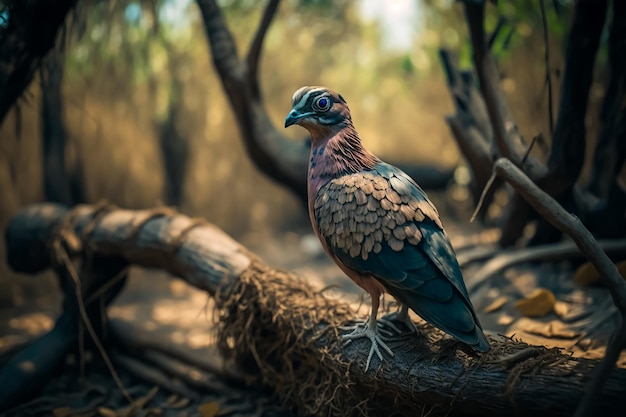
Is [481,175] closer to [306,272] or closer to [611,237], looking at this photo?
[611,237]

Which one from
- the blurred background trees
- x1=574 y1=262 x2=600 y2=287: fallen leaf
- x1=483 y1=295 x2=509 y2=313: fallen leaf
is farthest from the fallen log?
x1=574 y1=262 x2=600 y2=287: fallen leaf

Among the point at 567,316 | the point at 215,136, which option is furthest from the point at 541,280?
the point at 215,136

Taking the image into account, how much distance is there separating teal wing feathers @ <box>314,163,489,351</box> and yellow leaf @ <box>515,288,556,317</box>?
49.9 inches

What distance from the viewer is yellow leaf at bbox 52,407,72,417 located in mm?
2709

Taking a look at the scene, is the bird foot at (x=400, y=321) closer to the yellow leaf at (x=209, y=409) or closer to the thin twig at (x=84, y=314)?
the yellow leaf at (x=209, y=409)

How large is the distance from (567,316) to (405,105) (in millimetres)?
4288

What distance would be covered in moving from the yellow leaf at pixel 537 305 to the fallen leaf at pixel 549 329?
0.21 ft

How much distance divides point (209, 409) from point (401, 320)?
1.25m

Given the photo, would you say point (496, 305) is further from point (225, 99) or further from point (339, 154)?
point (225, 99)

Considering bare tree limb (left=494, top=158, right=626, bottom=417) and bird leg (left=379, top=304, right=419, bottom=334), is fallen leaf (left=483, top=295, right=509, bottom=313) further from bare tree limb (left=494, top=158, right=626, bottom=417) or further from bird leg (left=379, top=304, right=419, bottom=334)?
bare tree limb (left=494, top=158, right=626, bottom=417)

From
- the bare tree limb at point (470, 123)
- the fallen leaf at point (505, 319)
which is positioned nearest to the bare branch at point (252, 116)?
the bare tree limb at point (470, 123)

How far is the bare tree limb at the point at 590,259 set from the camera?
154 centimetres

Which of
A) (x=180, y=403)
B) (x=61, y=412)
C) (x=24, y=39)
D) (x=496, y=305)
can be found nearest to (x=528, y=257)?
(x=496, y=305)

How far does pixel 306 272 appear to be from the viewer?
16.1 feet
